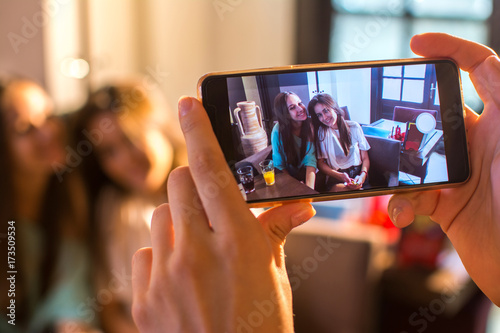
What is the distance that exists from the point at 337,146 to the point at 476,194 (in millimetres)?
243

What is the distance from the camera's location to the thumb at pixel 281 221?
22.4 inches

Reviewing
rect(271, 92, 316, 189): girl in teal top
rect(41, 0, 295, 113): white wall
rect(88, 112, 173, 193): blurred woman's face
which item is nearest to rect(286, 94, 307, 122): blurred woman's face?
rect(271, 92, 316, 189): girl in teal top

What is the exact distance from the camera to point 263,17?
273cm

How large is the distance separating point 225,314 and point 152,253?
11cm

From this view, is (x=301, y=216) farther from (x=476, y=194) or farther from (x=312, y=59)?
(x=312, y=59)

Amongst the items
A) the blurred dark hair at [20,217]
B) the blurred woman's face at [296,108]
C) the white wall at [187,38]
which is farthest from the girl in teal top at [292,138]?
the white wall at [187,38]

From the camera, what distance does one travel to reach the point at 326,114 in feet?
2.04

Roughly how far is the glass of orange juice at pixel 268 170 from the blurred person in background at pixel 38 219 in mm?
1072

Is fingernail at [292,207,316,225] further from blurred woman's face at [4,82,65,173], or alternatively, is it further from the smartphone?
blurred woman's face at [4,82,65,173]

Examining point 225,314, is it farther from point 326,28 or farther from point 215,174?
point 326,28

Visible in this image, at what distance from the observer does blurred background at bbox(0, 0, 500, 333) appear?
1616mm

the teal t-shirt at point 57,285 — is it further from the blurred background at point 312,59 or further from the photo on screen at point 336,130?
the photo on screen at point 336,130

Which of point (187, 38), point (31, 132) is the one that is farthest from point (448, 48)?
point (187, 38)

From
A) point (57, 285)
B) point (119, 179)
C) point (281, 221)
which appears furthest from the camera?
→ point (119, 179)
